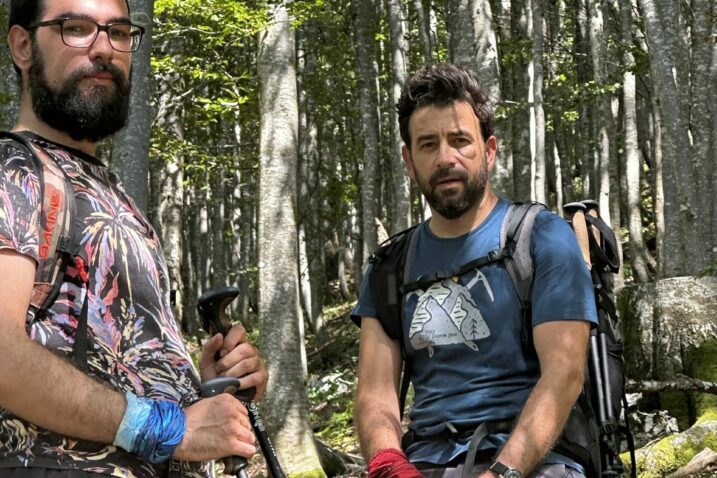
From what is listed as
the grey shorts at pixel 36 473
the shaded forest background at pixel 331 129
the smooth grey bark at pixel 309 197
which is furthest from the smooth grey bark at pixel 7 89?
the smooth grey bark at pixel 309 197

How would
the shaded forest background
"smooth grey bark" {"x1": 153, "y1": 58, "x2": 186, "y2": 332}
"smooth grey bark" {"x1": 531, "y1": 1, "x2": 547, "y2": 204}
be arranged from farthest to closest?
"smooth grey bark" {"x1": 531, "y1": 1, "x2": 547, "y2": 204}, "smooth grey bark" {"x1": 153, "y1": 58, "x2": 186, "y2": 332}, the shaded forest background

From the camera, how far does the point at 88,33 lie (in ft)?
8.34

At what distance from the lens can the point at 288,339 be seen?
10.9 m

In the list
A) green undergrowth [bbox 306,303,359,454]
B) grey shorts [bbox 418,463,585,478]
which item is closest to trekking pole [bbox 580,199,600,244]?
grey shorts [bbox 418,463,585,478]

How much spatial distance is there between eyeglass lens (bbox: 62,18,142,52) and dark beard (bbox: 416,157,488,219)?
1435 millimetres

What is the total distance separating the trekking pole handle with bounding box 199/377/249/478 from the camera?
7.64ft

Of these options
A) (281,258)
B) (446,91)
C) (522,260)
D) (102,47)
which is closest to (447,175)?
(446,91)

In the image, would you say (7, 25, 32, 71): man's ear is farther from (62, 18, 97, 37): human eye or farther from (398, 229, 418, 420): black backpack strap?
(398, 229, 418, 420): black backpack strap

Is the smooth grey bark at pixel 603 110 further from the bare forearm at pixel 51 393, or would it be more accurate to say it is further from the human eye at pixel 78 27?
the bare forearm at pixel 51 393

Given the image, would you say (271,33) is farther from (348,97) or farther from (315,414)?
(348,97)

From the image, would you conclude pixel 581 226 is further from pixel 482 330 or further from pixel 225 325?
pixel 225 325

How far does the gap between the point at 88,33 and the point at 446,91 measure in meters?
Result: 1.66

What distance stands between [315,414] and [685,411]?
351 inches

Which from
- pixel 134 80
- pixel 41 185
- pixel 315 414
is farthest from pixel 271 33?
pixel 41 185
